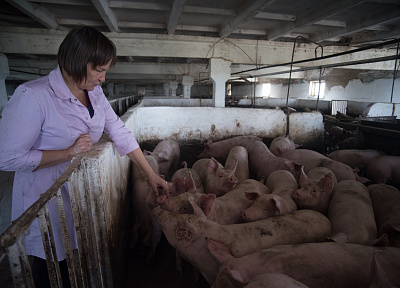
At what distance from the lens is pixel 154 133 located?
5039 millimetres

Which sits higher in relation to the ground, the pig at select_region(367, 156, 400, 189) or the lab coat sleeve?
the lab coat sleeve

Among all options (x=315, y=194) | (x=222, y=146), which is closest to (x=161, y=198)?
(x=315, y=194)

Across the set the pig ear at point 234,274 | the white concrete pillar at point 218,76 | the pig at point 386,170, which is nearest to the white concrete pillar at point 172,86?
the white concrete pillar at point 218,76

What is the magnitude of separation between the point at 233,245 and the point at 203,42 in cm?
513

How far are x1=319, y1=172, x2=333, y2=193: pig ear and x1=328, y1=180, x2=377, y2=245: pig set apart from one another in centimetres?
16

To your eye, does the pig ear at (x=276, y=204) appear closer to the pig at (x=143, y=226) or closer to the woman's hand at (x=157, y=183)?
the woman's hand at (x=157, y=183)

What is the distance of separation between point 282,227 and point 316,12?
397 centimetres

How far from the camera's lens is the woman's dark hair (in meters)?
1.32

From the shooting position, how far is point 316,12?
4.24m

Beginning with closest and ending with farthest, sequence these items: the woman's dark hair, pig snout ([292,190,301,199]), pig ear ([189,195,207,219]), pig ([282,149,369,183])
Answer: the woman's dark hair → pig ear ([189,195,207,219]) → pig snout ([292,190,301,199]) → pig ([282,149,369,183])

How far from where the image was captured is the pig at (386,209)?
1.87 metres

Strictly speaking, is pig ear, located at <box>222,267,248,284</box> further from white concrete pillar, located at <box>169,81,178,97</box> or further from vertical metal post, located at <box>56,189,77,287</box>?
white concrete pillar, located at <box>169,81,178,97</box>

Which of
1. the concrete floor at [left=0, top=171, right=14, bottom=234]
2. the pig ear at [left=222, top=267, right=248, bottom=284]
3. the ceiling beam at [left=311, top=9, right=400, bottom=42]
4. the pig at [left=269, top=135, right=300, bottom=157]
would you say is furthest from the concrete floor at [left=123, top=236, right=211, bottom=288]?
the ceiling beam at [left=311, top=9, right=400, bottom=42]

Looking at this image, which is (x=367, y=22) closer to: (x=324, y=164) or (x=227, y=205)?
(x=324, y=164)
